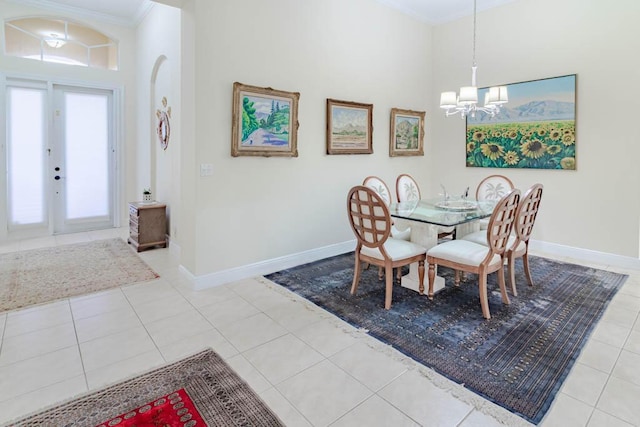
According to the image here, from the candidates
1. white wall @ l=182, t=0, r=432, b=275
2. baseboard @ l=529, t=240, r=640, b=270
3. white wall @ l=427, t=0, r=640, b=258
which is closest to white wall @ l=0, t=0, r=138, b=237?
white wall @ l=182, t=0, r=432, b=275

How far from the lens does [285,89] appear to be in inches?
155

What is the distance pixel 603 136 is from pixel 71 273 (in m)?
6.21

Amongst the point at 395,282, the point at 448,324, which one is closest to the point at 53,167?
the point at 395,282

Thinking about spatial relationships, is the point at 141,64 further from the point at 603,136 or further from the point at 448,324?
the point at 603,136

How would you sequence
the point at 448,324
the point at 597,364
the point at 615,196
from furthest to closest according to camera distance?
the point at 615,196
the point at 448,324
the point at 597,364

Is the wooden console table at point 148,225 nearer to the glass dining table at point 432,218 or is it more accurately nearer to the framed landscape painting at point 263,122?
the framed landscape painting at point 263,122

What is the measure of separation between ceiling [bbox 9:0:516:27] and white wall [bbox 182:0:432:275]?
181 millimetres

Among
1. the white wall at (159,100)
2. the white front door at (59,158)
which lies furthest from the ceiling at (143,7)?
the white front door at (59,158)

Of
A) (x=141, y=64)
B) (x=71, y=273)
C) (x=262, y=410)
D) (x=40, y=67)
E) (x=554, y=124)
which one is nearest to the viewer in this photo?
(x=262, y=410)

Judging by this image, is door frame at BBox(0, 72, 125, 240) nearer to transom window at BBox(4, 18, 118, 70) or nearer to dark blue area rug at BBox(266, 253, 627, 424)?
transom window at BBox(4, 18, 118, 70)

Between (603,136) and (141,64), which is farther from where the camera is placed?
(141,64)

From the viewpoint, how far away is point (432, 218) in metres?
3.17

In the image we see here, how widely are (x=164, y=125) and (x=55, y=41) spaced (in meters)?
2.40

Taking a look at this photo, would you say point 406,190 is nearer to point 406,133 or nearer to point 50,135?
point 406,133
